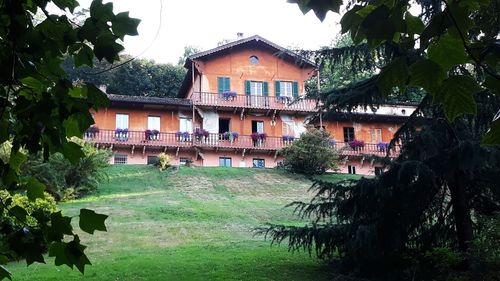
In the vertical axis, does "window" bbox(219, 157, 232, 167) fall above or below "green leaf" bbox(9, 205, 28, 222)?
above

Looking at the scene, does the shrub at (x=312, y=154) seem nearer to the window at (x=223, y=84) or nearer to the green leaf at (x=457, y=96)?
the window at (x=223, y=84)

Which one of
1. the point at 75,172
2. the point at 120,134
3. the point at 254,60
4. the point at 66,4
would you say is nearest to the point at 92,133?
the point at 120,134

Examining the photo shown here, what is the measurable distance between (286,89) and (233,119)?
422 cm

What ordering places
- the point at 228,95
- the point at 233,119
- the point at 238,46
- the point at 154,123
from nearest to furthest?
the point at 154,123
the point at 228,95
the point at 233,119
the point at 238,46

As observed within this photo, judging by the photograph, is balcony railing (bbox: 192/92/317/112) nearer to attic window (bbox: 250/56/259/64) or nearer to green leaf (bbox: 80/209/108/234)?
attic window (bbox: 250/56/259/64)

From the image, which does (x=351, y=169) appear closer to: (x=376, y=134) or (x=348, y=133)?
(x=348, y=133)

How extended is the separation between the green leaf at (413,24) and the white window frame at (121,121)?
34.7 m

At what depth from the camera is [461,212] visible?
979cm

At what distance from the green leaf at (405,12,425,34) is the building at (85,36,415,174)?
32912 millimetres

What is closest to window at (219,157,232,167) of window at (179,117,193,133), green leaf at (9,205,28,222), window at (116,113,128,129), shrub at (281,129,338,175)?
window at (179,117,193,133)

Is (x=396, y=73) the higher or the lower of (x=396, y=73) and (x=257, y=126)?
the lower

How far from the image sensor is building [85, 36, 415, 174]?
34875 millimetres

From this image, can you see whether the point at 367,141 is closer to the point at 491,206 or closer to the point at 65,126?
the point at 491,206

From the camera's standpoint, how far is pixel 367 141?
38.1 m
